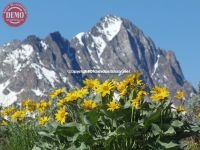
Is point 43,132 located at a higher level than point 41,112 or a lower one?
lower

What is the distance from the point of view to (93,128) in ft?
24.6

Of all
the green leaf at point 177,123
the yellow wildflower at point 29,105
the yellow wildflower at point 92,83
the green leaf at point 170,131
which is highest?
the yellow wildflower at point 29,105

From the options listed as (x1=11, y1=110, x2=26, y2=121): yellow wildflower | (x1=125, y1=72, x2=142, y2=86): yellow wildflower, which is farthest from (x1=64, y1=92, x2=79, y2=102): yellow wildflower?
(x1=11, y1=110, x2=26, y2=121): yellow wildflower

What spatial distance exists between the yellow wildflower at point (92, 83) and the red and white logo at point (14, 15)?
16253 mm

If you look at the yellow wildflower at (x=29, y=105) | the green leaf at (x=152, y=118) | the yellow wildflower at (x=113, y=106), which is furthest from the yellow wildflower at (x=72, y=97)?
the yellow wildflower at (x=29, y=105)

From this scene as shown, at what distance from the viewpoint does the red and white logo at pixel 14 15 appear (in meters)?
24.3

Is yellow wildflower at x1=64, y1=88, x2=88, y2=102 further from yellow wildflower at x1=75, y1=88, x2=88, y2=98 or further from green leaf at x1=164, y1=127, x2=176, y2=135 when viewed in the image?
green leaf at x1=164, y1=127, x2=176, y2=135

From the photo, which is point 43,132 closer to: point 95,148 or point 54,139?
point 54,139

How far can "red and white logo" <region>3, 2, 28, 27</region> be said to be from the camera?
2434 centimetres

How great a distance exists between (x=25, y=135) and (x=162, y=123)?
2649 millimetres

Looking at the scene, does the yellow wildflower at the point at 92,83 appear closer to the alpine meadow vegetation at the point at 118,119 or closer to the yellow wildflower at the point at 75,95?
the alpine meadow vegetation at the point at 118,119

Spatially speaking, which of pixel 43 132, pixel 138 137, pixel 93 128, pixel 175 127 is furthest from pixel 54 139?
pixel 175 127

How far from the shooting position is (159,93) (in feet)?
→ 24.0

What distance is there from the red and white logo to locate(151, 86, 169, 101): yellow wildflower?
1697 cm
